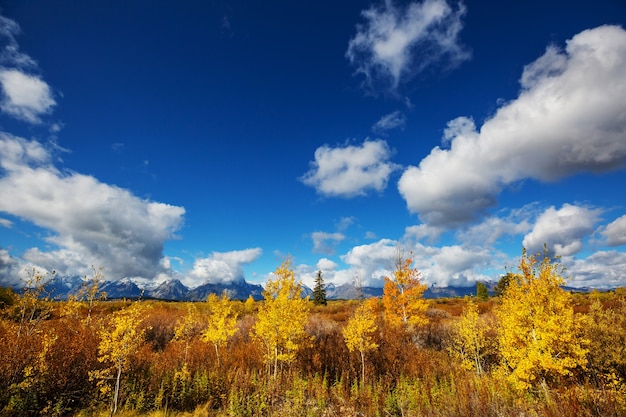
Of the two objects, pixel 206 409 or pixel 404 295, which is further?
pixel 404 295

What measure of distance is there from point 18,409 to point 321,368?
983 cm

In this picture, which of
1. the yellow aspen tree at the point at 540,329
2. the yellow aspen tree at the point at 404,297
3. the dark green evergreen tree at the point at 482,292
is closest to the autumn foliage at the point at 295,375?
the yellow aspen tree at the point at 540,329

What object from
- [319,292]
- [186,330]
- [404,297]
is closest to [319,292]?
[319,292]

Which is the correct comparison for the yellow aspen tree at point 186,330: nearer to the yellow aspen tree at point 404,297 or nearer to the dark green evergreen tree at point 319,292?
the yellow aspen tree at point 404,297

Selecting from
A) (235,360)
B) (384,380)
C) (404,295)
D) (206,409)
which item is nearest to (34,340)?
(206,409)

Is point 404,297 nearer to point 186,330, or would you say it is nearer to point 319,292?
point 186,330

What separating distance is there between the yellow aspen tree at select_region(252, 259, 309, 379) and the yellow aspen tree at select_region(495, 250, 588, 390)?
708cm

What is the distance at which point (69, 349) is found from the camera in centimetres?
833

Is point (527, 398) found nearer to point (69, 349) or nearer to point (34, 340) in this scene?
point (69, 349)

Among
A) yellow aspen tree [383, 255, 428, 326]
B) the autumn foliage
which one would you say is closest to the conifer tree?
yellow aspen tree [383, 255, 428, 326]

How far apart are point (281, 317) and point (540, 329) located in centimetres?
827

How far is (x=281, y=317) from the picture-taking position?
10.6 m

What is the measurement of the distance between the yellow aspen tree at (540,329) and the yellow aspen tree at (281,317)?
7.08m

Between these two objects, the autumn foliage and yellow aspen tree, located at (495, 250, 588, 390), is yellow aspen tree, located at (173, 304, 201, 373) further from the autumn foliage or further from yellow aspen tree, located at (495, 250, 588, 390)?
yellow aspen tree, located at (495, 250, 588, 390)
